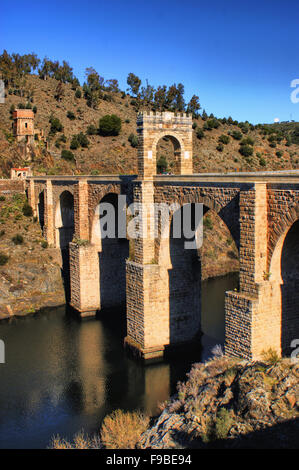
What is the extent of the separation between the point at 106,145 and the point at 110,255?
88.3 ft

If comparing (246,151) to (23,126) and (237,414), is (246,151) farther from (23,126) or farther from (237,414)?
(237,414)

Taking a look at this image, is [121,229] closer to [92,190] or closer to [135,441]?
[92,190]

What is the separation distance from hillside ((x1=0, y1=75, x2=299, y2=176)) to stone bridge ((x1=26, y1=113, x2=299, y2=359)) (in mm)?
16106

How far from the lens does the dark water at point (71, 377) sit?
14109 millimetres

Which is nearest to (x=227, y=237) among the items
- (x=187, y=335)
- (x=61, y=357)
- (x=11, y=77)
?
(x=187, y=335)

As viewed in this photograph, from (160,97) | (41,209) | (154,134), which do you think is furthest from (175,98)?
(154,134)

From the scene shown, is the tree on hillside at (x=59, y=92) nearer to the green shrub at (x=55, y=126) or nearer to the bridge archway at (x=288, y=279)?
the green shrub at (x=55, y=126)

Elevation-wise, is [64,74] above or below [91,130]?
above

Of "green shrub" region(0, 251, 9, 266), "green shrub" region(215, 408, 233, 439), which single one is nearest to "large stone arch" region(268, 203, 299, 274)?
"green shrub" region(215, 408, 233, 439)

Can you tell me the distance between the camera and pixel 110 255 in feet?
79.9

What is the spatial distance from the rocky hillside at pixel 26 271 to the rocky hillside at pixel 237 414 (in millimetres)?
14898

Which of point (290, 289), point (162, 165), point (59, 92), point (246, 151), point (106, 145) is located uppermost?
point (59, 92)

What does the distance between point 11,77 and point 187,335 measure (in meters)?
49.8

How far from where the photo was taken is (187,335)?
18906 millimetres
